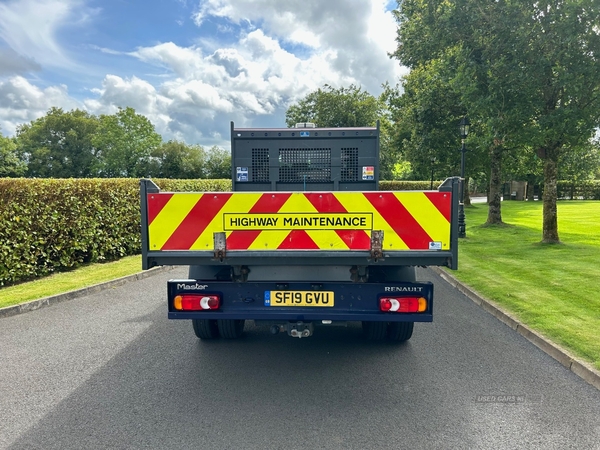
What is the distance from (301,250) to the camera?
3545 mm

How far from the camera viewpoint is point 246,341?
5.07 m

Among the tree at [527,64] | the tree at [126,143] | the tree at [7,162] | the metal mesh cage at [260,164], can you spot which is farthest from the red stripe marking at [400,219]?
the tree at [126,143]

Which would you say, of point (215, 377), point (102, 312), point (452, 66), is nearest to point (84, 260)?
point (102, 312)

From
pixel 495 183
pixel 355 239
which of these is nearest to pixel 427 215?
pixel 355 239

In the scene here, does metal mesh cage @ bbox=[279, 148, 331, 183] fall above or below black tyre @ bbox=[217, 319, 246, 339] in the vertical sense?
above

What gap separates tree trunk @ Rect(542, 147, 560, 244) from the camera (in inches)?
472

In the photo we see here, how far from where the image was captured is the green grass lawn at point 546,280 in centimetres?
525

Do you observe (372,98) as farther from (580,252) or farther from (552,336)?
(552,336)

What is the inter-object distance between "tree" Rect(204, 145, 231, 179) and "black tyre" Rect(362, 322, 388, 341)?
56.5 metres

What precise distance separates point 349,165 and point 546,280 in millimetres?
4962

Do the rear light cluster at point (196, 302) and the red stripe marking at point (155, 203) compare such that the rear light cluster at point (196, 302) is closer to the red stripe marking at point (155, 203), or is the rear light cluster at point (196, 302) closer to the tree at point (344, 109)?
the red stripe marking at point (155, 203)

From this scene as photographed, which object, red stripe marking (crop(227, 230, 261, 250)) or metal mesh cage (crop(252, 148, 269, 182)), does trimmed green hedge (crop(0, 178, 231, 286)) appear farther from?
red stripe marking (crop(227, 230, 261, 250))

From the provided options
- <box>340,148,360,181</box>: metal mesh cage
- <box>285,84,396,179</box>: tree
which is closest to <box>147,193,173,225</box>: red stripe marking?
<box>340,148,360,181</box>: metal mesh cage

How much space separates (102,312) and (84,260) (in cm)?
440
